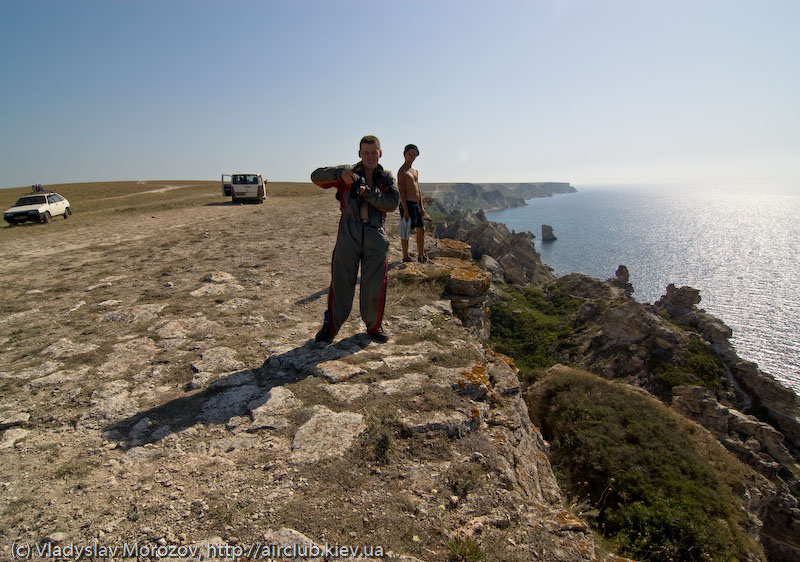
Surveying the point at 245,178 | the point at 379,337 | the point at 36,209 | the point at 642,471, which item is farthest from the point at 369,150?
the point at 245,178

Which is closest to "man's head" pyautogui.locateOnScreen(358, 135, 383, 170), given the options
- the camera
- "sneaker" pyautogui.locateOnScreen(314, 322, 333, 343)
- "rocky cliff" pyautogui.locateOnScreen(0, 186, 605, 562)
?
the camera

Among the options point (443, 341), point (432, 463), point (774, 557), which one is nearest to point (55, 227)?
point (443, 341)

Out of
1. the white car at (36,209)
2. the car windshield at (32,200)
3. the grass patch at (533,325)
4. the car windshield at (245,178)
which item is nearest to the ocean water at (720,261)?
the grass patch at (533,325)

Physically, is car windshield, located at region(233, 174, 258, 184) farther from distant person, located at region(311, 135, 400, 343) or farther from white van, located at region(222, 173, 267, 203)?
distant person, located at region(311, 135, 400, 343)

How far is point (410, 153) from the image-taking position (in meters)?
8.41

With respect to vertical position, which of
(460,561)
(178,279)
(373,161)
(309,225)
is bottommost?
(460,561)

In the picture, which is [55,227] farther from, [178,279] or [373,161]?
[373,161]

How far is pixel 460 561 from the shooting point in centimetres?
223

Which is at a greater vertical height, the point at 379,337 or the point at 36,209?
the point at 36,209

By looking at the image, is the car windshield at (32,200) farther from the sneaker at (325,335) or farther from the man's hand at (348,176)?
the man's hand at (348,176)

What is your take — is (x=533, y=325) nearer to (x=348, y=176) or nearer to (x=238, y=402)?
(x=348, y=176)

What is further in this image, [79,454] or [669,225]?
[669,225]

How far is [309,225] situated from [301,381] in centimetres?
1095

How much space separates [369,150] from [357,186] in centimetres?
46
